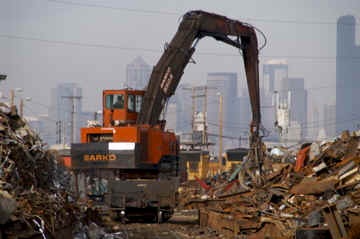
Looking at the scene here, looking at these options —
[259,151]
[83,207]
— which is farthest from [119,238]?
[259,151]

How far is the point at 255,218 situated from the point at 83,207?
463 centimetres

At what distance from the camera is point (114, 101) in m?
28.0

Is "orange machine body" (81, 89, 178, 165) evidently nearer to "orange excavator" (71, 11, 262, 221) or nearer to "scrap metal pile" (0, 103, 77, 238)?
"orange excavator" (71, 11, 262, 221)

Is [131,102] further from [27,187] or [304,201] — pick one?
[27,187]

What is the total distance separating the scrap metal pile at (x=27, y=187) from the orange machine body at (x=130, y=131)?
597 cm

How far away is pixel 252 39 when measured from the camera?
34.0 meters

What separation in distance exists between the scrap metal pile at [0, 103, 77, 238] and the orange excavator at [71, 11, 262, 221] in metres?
5.10

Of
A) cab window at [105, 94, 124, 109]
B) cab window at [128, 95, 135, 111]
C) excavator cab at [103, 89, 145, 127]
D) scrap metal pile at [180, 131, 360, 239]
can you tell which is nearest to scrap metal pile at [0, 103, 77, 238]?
scrap metal pile at [180, 131, 360, 239]

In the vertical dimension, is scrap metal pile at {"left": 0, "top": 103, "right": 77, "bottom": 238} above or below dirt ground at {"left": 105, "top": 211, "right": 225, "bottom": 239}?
above

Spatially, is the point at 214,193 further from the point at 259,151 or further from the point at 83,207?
the point at 83,207

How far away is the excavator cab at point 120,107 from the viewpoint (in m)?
27.7

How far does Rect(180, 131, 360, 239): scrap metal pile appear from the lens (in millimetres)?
16750

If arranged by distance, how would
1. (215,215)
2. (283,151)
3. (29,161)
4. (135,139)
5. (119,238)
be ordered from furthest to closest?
(283,151)
(135,139)
(215,215)
(119,238)
(29,161)

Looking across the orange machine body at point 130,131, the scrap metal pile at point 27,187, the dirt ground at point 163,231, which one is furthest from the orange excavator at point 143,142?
the scrap metal pile at point 27,187
